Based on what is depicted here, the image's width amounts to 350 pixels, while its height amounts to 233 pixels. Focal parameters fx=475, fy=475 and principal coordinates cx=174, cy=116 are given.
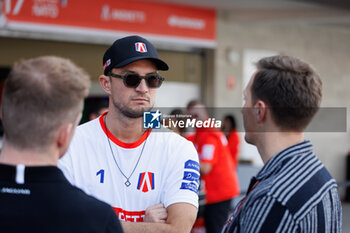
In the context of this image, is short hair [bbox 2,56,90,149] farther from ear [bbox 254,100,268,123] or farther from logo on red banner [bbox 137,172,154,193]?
logo on red banner [bbox 137,172,154,193]

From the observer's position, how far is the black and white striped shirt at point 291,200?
1.87 metres

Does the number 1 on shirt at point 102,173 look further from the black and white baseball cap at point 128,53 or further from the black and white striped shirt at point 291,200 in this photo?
the black and white striped shirt at point 291,200

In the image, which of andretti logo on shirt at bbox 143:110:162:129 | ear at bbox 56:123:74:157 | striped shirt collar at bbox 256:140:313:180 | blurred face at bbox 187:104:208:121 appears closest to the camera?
ear at bbox 56:123:74:157

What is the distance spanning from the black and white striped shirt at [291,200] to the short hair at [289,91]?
128 mm

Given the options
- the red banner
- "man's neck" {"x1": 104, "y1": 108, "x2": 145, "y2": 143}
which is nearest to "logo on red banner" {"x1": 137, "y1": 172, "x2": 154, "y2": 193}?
"man's neck" {"x1": 104, "y1": 108, "x2": 145, "y2": 143}

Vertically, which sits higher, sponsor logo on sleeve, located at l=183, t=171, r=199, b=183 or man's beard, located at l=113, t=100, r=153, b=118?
man's beard, located at l=113, t=100, r=153, b=118

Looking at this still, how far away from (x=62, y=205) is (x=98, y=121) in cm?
125

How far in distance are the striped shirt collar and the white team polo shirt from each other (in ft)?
2.09

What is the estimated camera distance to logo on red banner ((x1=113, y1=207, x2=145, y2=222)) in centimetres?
250

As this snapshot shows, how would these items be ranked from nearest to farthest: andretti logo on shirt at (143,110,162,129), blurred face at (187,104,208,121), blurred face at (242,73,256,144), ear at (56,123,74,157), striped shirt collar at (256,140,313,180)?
ear at (56,123,74,157), striped shirt collar at (256,140,313,180), blurred face at (242,73,256,144), andretti logo on shirt at (143,110,162,129), blurred face at (187,104,208,121)

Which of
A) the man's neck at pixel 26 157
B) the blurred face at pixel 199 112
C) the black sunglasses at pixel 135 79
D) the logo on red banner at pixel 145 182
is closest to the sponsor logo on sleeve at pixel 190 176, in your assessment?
the logo on red banner at pixel 145 182

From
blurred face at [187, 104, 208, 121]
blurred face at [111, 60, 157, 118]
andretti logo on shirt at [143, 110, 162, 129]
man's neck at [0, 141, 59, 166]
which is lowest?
blurred face at [187, 104, 208, 121]

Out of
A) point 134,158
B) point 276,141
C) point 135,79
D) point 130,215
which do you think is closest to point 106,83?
point 135,79

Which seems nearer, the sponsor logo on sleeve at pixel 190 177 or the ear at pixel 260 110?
the ear at pixel 260 110
